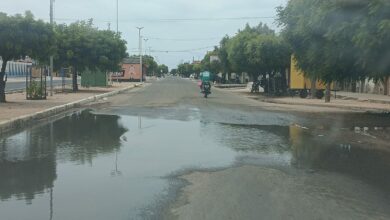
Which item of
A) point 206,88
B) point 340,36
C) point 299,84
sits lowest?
point 206,88

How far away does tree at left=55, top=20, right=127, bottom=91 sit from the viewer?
44.5m

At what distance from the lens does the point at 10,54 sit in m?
27.5

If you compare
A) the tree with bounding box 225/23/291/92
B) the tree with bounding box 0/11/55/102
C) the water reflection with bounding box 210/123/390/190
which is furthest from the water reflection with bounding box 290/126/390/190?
the tree with bounding box 225/23/291/92

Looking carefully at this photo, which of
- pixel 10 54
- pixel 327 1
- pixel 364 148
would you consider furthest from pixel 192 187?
pixel 10 54

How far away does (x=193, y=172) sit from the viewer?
32.6ft

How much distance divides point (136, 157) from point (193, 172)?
203 cm

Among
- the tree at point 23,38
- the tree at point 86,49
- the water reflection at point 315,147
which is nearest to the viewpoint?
the water reflection at point 315,147

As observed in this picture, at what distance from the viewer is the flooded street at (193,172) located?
23.9ft

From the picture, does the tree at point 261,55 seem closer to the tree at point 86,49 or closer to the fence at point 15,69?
the tree at point 86,49

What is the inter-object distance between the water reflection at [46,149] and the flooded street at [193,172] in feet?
0.08

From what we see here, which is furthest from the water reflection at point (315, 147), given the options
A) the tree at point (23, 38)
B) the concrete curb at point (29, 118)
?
the tree at point (23, 38)

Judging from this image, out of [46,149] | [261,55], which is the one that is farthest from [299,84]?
[46,149]

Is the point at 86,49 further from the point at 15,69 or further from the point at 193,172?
the point at 15,69

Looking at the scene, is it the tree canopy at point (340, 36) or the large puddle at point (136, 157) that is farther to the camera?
the tree canopy at point (340, 36)
